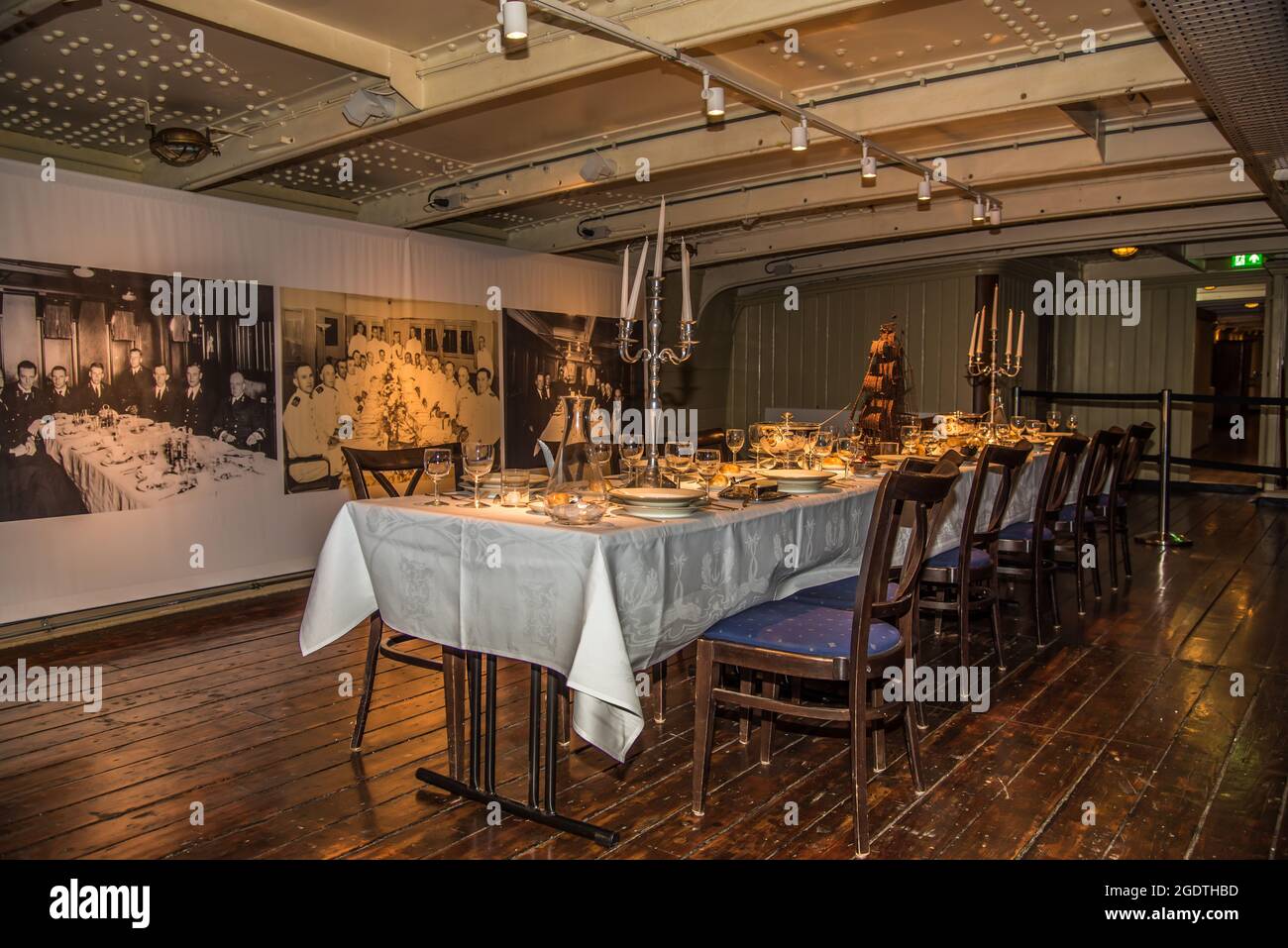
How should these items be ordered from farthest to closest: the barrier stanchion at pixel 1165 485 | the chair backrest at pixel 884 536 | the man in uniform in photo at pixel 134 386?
the barrier stanchion at pixel 1165 485, the man in uniform in photo at pixel 134 386, the chair backrest at pixel 884 536

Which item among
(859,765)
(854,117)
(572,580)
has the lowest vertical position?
(859,765)

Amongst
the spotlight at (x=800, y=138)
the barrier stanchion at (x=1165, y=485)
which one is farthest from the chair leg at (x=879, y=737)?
the barrier stanchion at (x=1165, y=485)

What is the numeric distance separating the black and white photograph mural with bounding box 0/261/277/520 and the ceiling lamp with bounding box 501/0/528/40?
3.48m

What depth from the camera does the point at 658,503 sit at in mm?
2705

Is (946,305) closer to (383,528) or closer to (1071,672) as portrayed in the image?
(1071,672)

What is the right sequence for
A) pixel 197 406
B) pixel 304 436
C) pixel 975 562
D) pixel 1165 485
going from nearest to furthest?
1. pixel 975 562
2. pixel 197 406
3. pixel 304 436
4. pixel 1165 485

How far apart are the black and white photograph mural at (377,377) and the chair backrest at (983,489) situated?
4531 mm

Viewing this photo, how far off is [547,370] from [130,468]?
3926 mm

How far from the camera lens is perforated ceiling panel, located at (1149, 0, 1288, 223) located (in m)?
3.49

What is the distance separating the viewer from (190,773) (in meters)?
3.22

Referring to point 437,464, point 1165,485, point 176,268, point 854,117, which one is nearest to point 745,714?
point 437,464

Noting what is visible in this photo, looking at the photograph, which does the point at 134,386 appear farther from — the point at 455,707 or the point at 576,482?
the point at 576,482

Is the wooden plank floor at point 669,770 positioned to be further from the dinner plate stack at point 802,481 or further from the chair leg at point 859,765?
the dinner plate stack at point 802,481

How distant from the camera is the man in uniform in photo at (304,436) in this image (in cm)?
657
